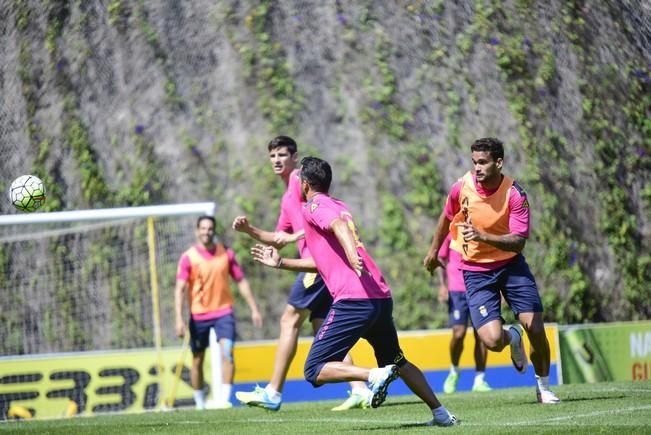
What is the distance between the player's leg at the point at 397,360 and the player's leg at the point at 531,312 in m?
1.54

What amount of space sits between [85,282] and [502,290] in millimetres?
Result: 9596

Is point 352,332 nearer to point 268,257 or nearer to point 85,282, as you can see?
point 268,257

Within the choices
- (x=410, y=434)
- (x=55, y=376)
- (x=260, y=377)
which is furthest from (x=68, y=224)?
(x=410, y=434)

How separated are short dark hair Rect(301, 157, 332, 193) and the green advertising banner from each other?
6501mm

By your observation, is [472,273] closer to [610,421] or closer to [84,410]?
[610,421]

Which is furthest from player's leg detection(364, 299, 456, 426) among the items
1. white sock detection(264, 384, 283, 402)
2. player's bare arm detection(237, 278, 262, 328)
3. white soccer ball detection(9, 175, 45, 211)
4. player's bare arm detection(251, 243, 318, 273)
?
player's bare arm detection(237, 278, 262, 328)

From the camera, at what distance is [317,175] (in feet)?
26.2

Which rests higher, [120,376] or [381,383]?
[381,383]

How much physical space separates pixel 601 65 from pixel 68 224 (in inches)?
371

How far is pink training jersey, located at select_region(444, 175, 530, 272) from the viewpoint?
8.83 metres

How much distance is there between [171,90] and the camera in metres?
18.2

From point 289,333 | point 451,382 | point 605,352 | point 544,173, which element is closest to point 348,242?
point 289,333

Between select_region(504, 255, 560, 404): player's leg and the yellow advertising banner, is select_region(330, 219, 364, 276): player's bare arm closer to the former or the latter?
select_region(504, 255, 560, 404): player's leg

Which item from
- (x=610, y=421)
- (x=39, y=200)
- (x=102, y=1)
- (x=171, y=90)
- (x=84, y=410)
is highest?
(x=102, y=1)
